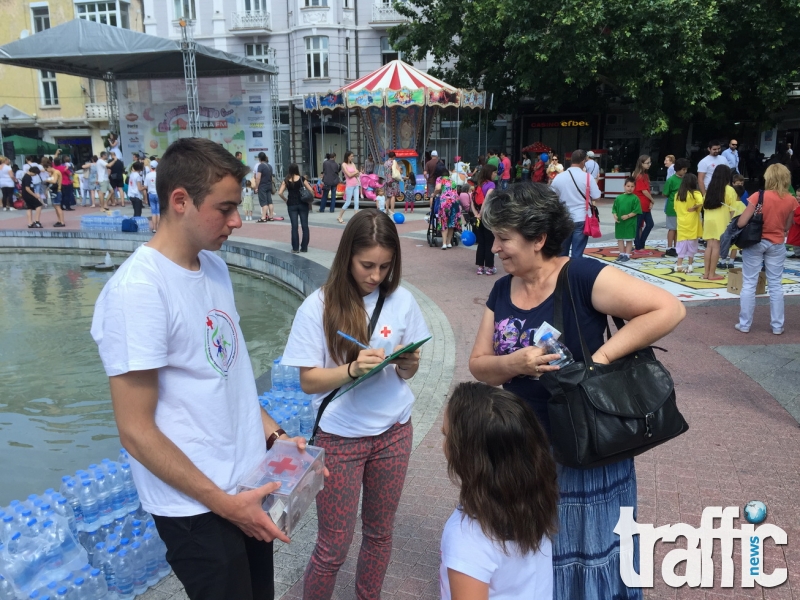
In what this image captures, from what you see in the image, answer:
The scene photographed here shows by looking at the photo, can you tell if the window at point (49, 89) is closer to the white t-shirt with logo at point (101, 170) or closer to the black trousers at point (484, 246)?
the white t-shirt with logo at point (101, 170)

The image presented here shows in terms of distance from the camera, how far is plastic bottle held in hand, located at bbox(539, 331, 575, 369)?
6.79 ft

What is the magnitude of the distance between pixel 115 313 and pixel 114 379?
0.17 meters

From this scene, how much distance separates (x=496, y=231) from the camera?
2299 mm

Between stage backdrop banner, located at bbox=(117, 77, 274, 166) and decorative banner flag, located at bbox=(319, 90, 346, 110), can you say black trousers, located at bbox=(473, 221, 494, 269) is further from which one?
stage backdrop banner, located at bbox=(117, 77, 274, 166)

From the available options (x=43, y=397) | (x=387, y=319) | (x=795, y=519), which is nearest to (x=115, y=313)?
(x=387, y=319)

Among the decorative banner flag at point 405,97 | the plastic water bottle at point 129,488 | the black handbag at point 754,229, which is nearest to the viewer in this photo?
the plastic water bottle at point 129,488

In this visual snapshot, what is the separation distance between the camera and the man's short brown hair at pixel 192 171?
5.71 feet

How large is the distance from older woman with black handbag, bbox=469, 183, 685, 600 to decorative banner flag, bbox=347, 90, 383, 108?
61.2 feet

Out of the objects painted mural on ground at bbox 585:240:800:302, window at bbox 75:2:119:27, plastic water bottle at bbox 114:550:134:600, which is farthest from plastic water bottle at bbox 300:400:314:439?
window at bbox 75:2:119:27

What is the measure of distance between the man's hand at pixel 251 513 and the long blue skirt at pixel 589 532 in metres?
1.00

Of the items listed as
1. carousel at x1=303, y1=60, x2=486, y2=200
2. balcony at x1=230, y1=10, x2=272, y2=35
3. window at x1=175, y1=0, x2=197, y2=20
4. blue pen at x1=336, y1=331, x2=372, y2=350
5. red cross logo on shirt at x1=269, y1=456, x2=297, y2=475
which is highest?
window at x1=175, y1=0, x2=197, y2=20

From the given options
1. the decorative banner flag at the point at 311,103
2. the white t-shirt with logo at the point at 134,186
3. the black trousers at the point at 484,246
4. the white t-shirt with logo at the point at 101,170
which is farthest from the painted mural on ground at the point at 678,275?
the white t-shirt with logo at the point at 101,170

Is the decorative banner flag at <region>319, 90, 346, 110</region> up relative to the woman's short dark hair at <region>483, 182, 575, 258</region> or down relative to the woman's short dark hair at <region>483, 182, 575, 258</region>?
up

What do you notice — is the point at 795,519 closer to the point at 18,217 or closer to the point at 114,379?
the point at 114,379
